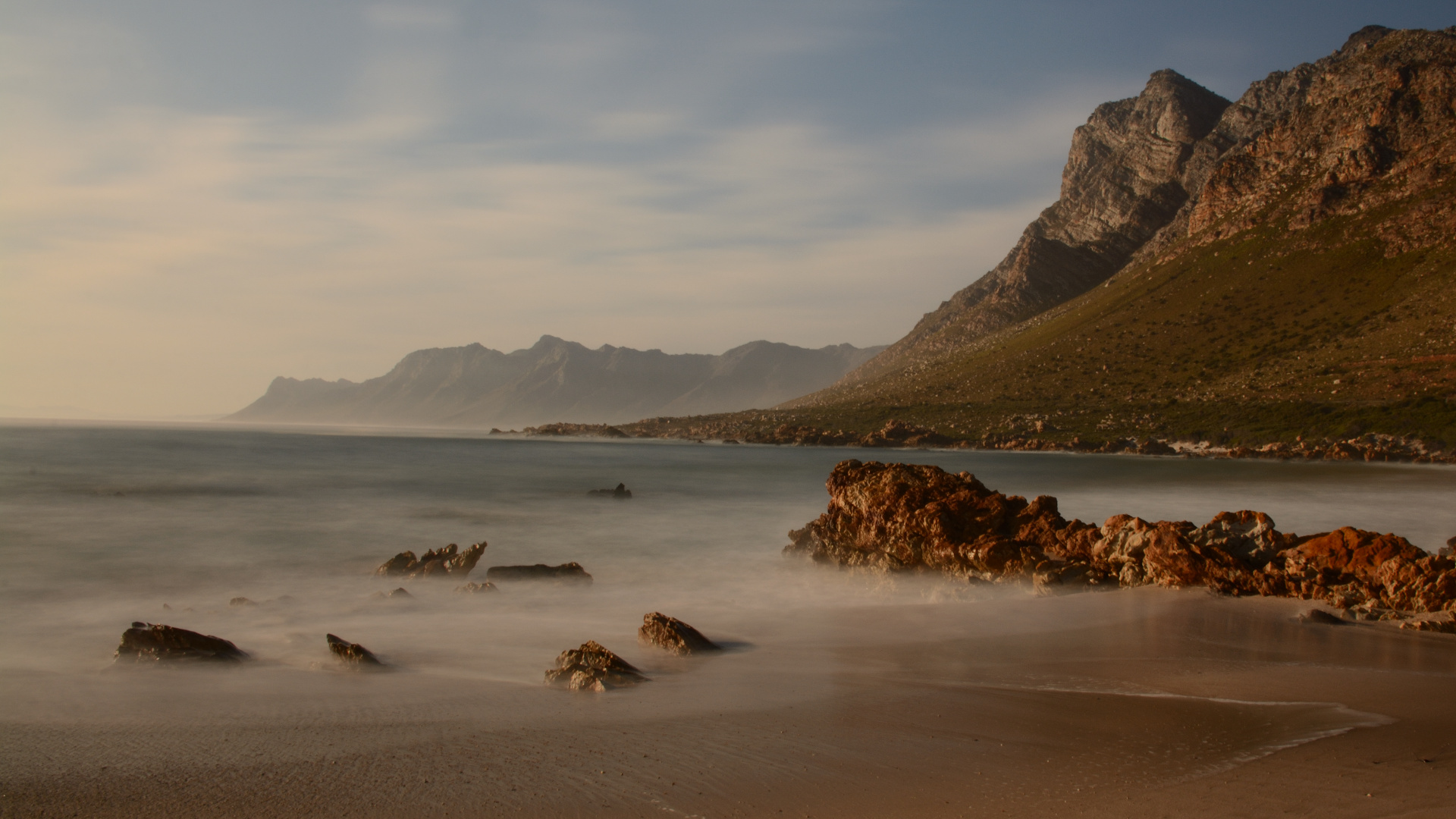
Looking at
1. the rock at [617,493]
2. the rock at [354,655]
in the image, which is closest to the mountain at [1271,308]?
the rock at [617,493]

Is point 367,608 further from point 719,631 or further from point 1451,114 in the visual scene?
point 1451,114

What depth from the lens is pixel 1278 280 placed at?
72.2m

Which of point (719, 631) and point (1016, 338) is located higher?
point (1016, 338)

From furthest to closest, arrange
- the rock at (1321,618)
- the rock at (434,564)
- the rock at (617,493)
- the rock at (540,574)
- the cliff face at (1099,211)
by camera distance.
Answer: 1. the cliff face at (1099,211)
2. the rock at (617,493)
3. the rock at (434,564)
4. the rock at (540,574)
5. the rock at (1321,618)

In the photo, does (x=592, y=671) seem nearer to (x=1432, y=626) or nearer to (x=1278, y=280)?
(x=1432, y=626)

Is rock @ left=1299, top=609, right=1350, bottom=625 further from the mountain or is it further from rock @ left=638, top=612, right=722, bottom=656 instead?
the mountain

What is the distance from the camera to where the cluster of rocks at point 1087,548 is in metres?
11.7

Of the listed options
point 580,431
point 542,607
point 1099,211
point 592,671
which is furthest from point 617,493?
point 1099,211

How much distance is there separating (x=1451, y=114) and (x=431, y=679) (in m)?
96.2

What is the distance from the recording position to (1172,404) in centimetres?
6300

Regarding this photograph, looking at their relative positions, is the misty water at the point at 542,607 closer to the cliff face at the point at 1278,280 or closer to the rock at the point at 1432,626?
the rock at the point at 1432,626

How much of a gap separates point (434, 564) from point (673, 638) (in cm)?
803

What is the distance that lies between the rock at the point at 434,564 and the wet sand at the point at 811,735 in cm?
647

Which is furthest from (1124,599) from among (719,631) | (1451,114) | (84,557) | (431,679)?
(1451,114)
